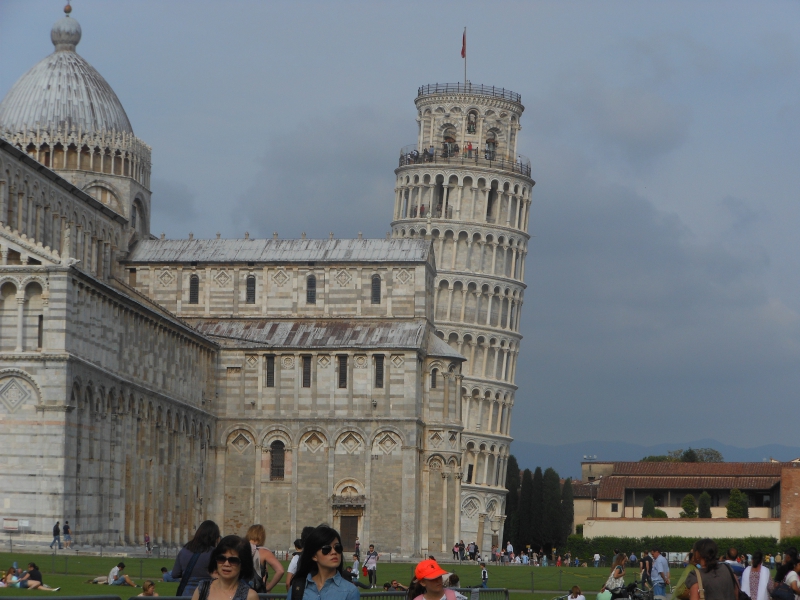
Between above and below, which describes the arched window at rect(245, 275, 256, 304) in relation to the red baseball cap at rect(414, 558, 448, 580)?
above

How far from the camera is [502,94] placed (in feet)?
383

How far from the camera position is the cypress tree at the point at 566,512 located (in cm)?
11350

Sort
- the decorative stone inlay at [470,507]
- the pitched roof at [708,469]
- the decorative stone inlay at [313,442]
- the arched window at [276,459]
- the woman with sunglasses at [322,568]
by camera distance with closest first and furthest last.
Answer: the woman with sunglasses at [322,568]
the decorative stone inlay at [313,442]
the arched window at [276,459]
the decorative stone inlay at [470,507]
the pitched roof at [708,469]

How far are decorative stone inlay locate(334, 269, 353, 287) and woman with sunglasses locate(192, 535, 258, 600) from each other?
72913mm

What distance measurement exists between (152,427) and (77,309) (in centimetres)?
1308

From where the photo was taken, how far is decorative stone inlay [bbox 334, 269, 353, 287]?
88.4 meters

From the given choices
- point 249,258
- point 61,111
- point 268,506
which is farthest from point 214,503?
point 61,111

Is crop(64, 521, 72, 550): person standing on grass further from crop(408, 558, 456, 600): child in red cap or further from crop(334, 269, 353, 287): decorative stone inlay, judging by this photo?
crop(408, 558, 456, 600): child in red cap

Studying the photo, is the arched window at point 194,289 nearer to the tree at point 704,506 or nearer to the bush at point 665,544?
the bush at point 665,544

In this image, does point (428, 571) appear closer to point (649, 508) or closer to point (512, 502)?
point (649, 508)

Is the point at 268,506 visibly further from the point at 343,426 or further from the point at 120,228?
the point at 120,228

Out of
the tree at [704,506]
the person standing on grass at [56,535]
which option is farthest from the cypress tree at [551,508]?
the person standing on grass at [56,535]

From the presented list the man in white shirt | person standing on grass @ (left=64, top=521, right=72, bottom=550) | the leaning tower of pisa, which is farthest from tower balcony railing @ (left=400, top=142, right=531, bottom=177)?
the man in white shirt

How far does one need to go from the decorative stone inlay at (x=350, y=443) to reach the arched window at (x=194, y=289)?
40.7 feet
